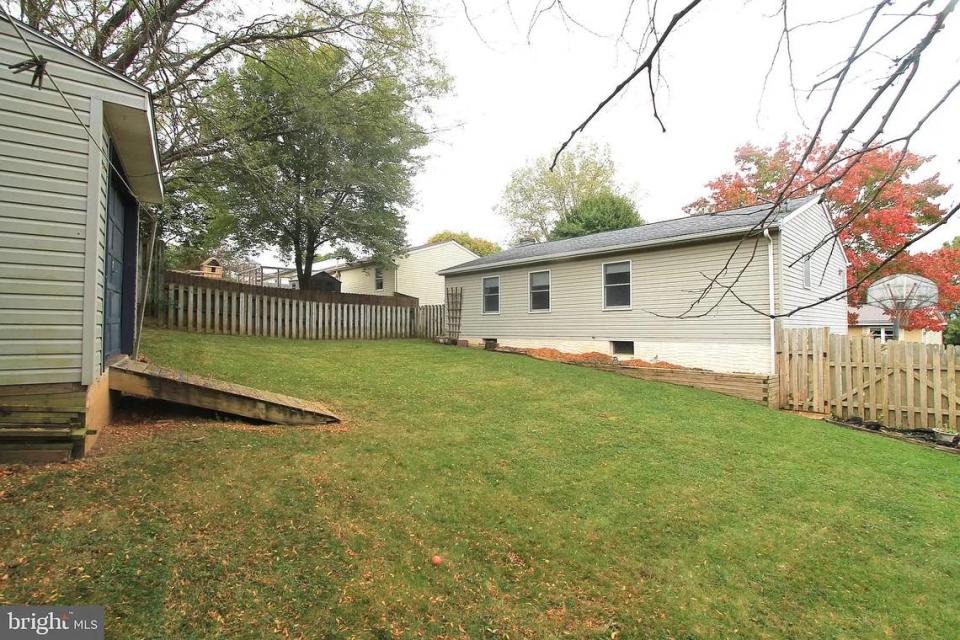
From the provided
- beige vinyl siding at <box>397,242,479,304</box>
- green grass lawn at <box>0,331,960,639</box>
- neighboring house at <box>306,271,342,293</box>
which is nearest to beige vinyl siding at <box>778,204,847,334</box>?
green grass lawn at <box>0,331,960,639</box>

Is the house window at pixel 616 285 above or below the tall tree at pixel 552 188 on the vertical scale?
below

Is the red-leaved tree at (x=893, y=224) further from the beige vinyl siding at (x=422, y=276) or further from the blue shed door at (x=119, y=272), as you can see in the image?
the beige vinyl siding at (x=422, y=276)

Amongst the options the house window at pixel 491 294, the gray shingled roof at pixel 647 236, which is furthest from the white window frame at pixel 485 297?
the gray shingled roof at pixel 647 236


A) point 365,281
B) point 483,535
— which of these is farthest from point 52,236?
point 365,281

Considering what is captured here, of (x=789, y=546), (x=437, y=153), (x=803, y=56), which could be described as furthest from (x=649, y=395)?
(x=437, y=153)

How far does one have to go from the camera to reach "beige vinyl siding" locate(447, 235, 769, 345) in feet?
29.8

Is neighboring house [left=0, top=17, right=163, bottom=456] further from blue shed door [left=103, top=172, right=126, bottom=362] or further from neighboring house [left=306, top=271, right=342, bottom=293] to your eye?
neighboring house [left=306, top=271, right=342, bottom=293]

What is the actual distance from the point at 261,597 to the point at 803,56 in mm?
3338

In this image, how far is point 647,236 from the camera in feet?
36.0

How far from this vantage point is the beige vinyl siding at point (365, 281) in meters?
22.2

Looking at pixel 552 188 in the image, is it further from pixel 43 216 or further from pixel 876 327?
pixel 43 216

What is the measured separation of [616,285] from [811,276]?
14.9 feet

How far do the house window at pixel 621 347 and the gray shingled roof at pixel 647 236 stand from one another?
94.8 inches

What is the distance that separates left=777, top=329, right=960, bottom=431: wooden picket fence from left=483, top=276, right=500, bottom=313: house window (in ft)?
26.4
